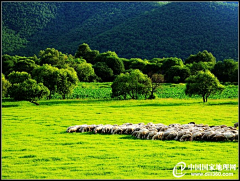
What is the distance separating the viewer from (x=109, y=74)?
338 ft

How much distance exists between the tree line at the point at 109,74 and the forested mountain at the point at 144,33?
1374 inches

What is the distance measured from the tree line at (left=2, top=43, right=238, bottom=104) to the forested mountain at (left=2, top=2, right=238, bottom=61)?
34887 mm

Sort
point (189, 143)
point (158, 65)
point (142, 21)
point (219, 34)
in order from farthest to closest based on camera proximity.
Answer: point (142, 21) → point (219, 34) → point (158, 65) → point (189, 143)

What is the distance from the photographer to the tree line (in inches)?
1984

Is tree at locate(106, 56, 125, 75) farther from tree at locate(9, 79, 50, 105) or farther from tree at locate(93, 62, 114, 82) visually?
tree at locate(9, 79, 50, 105)

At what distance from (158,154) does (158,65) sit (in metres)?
90.0

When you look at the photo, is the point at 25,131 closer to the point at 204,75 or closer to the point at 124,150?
the point at 124,150

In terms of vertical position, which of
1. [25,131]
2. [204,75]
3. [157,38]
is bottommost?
[25,131]

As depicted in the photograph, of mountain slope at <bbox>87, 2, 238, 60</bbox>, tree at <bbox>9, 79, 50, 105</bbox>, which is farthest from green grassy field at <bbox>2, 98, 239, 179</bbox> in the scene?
mountain slope at <bbox>87, 2, 238, 60</bbox>

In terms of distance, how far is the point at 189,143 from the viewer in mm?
17609

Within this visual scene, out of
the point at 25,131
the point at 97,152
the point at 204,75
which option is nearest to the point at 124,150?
the point at 97,152

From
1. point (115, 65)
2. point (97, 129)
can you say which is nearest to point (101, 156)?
point (97, 129)

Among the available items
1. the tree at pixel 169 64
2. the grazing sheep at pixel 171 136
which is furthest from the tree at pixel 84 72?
the grazing sheep at pixel 171 136

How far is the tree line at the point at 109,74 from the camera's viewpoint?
165 ft
